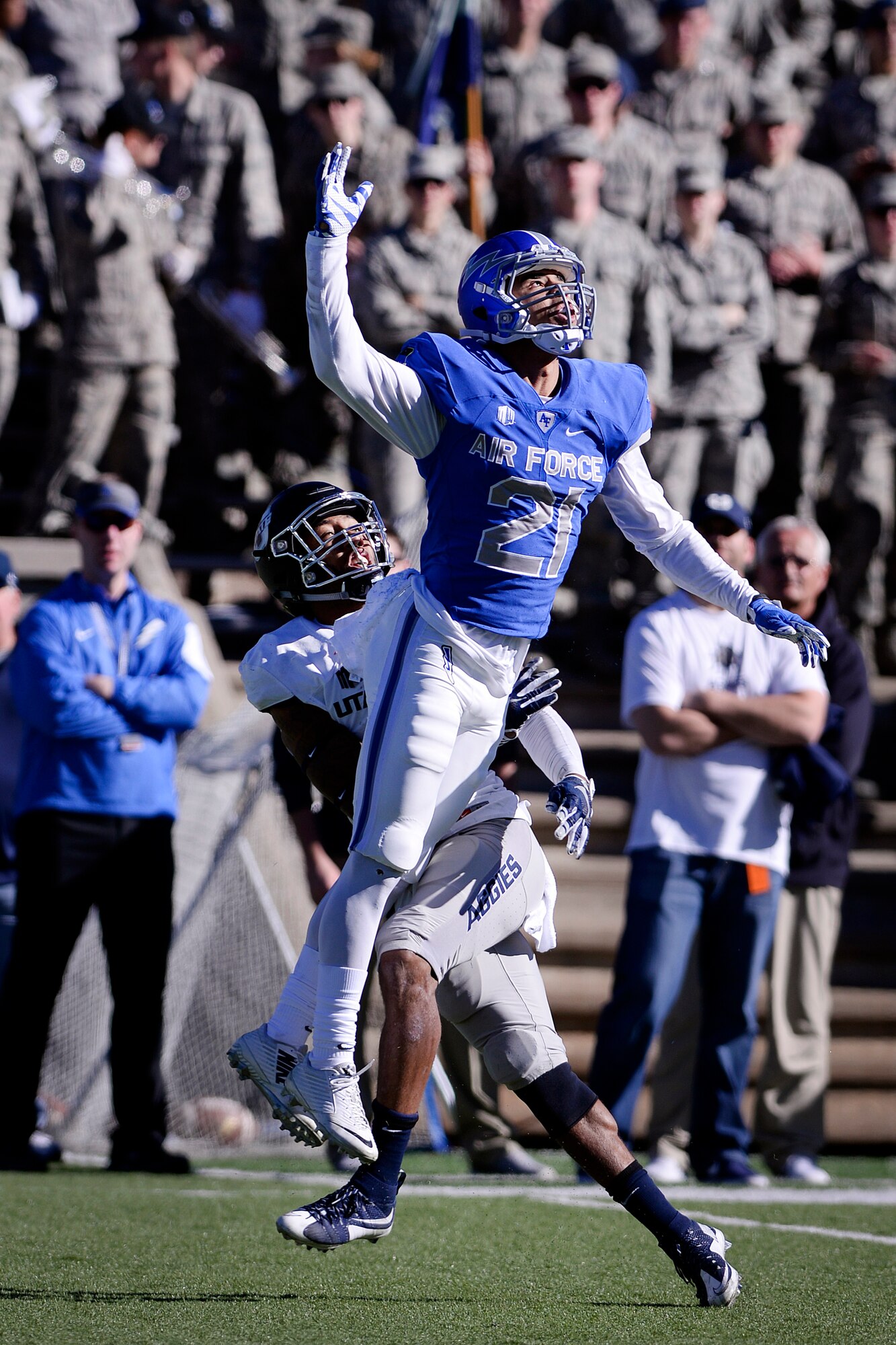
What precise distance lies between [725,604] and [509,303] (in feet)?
2.68

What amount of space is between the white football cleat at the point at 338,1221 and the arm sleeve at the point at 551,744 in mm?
936

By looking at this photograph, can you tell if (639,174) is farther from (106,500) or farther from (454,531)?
(454,531)

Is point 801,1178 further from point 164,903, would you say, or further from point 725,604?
point 725,604

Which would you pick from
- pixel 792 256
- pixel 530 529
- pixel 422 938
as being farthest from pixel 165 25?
pixel 422 938

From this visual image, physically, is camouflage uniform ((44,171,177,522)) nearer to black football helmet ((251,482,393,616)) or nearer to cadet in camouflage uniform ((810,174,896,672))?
cadet in camouflage uniform ((810,174,896,672))

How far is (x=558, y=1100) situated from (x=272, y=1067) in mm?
581

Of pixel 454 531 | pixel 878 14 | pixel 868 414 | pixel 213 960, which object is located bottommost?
pixel 213 960

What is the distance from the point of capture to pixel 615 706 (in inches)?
339

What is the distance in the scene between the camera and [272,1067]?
3883mm

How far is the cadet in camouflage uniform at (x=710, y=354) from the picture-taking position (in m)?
9.01

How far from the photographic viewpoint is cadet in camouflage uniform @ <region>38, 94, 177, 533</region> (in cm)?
838

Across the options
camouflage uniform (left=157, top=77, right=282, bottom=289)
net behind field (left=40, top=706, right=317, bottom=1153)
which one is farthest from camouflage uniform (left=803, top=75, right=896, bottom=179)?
net behind field (left=40, top=706, right=317, bottom=1153)

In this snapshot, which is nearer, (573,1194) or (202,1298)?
(202,1298)

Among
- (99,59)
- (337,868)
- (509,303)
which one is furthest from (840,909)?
(99,59)
